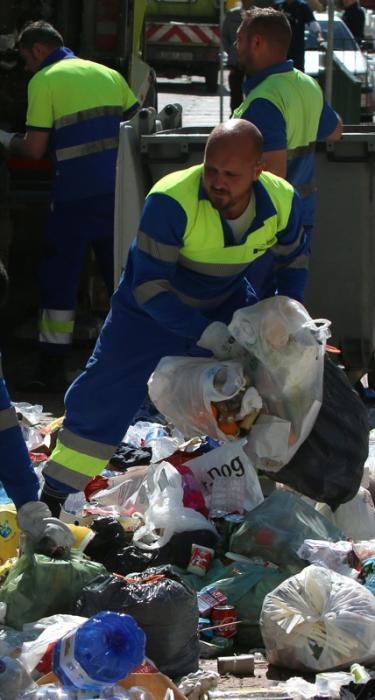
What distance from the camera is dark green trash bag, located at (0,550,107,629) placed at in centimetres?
429

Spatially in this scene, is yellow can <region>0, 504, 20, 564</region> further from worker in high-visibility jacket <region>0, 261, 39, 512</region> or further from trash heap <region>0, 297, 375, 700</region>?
worker in high-visibility jacket <region>0, 261, 39, 512</region>

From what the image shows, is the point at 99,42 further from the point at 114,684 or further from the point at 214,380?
the point at 114,684

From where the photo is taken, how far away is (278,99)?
616cm

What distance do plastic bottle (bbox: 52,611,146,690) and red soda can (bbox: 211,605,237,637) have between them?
0.96m

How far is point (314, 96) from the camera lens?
6.34 meters

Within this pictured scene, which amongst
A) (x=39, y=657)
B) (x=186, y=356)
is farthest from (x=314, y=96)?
(x=39, y=657)

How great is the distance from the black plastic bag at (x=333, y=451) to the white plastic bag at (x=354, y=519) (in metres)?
0.56

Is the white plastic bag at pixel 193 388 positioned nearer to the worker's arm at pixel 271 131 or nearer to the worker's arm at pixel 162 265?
the worker's arm at pixel 162 265

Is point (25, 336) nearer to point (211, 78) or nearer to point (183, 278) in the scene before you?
point (183, 278)

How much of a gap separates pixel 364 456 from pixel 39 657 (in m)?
1.28

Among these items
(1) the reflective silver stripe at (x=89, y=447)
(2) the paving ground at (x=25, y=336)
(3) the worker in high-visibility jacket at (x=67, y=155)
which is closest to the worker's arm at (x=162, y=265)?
(1) the reflective silver stripe at (x=89, y=447)

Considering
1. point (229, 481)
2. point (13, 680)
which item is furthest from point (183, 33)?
point (13, 680)

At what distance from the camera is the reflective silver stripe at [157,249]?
455 cm

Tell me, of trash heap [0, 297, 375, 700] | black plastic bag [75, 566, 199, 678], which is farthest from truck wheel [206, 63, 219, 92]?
black plastic bag [75, 566, 199, 678]
